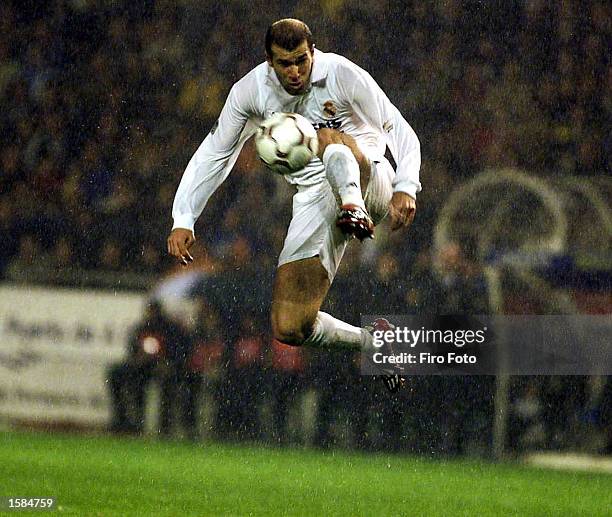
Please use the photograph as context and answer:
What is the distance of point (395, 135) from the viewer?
623 cm

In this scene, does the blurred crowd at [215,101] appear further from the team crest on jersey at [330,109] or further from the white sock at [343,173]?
the white sock at [343,173]

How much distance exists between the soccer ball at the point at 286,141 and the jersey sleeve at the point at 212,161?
0.98 feet

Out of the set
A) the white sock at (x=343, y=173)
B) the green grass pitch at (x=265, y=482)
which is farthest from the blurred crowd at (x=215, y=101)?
the white sock at (x=343, y=173)

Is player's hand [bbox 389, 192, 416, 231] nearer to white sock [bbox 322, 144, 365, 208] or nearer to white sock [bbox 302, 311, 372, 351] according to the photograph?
white sock [bbox 322, 144, 365, 208]

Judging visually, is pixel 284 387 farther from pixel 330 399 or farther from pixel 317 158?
pixel 317 158

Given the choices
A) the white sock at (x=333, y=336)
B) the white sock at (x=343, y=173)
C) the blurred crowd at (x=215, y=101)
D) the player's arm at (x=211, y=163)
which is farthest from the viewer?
the blurred crowd at (x=215, y=101)

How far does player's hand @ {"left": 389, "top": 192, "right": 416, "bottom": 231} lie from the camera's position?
5.89 metres

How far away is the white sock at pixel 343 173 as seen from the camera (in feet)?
18.1

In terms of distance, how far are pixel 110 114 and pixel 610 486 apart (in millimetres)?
4891

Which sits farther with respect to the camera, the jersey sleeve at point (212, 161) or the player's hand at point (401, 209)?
the jersey sleeve at point (212, 161)

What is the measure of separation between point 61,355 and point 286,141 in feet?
13.0

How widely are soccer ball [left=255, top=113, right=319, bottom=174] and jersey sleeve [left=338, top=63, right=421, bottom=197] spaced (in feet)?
0.87

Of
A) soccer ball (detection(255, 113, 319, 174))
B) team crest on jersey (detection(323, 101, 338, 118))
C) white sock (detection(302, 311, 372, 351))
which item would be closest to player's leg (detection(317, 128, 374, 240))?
soccer ball (detection(255, 113, 319, 174))

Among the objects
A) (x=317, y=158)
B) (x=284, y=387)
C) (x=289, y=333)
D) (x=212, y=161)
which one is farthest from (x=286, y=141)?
(x=284, y=387)
